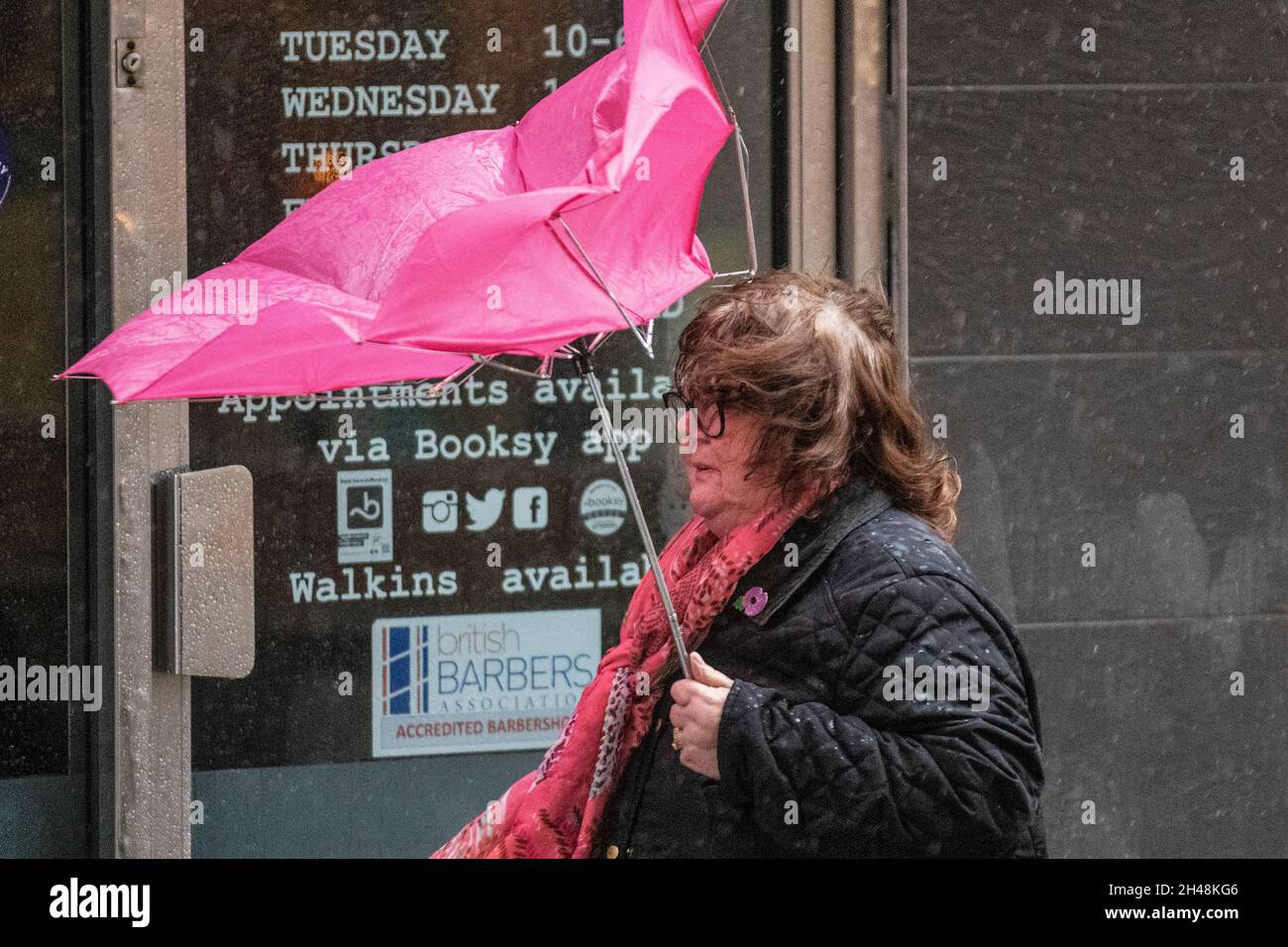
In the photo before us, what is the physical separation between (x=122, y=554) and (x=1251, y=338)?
311 centimetres

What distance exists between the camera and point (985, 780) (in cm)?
232

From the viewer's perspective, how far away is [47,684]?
4145 millimetres

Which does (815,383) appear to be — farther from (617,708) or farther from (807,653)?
(617,708)

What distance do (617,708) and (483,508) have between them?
69.1 inches

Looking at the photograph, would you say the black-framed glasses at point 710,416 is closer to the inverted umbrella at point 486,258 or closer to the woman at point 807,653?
the woman at point 807,653

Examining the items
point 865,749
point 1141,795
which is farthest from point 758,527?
point 1141,795

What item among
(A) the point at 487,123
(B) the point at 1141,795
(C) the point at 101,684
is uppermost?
(A) the point at 487,123

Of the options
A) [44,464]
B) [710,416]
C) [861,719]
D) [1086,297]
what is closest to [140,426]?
[44,464]

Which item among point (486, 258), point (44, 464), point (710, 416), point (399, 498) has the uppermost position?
point (486, 258)

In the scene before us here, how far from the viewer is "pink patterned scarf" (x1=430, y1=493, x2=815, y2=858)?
255cm
